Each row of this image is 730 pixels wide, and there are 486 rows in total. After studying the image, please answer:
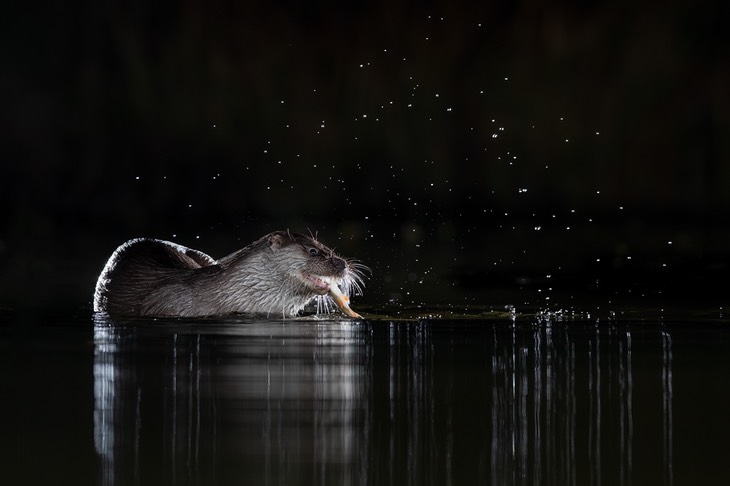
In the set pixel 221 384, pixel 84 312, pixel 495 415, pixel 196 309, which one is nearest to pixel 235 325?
pixel 196 309

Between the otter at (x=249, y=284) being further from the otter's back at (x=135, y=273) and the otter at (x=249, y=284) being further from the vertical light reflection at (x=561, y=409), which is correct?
the vertical light reflection at (x=561, y=409)

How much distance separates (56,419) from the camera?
5.64 metres

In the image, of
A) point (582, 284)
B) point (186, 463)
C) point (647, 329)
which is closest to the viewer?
point (186, 463)

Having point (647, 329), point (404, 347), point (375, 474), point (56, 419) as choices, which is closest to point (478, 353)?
point (404, 347)

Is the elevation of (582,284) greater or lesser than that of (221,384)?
greater

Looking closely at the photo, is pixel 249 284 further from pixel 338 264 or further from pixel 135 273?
pixel 135 273

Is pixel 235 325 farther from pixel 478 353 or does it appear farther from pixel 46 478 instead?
pixel 46 478

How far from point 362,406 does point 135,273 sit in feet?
21.3

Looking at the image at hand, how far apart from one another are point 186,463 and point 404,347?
454 centimetres

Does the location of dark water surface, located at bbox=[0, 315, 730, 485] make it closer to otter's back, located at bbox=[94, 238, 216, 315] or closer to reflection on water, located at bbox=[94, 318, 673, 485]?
reflection on water, located at bbox=[94, 318, 673, 485]

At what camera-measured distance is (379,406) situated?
621 cm

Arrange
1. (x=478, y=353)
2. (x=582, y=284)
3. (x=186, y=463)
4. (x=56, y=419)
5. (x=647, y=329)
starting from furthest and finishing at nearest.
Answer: (x=582, y=284) < (x=647, y=329) < (x=478, y=353) < (x=56, y=419) < (x=186, y=463)

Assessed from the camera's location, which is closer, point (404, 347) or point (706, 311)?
point (404, 347)

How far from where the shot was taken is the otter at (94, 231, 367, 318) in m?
11.9
